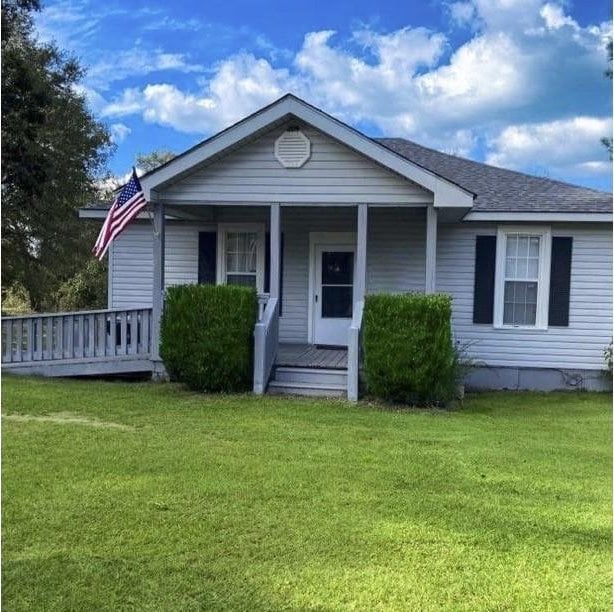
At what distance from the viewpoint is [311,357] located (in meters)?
10.6

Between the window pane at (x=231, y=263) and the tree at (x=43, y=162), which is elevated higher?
the tree at (x=43, y=162)

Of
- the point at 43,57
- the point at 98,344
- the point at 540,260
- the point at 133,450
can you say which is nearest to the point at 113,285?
the point at 98,344

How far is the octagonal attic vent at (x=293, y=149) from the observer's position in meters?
9.62

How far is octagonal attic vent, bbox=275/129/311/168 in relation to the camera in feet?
31.6

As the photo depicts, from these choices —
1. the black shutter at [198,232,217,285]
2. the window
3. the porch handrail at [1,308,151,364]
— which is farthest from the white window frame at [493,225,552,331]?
the porch handrail at [1,308,151,364]

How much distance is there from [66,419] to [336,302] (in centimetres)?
596

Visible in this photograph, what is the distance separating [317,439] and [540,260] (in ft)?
21.0

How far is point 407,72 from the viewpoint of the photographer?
1658 cm

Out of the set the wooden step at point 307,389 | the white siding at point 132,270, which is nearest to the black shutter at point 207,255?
the white siding at point 132,270

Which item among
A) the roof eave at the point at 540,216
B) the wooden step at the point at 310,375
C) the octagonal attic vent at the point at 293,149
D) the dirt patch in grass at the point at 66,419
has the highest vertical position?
the octagonal attic vent at the point at 293,149

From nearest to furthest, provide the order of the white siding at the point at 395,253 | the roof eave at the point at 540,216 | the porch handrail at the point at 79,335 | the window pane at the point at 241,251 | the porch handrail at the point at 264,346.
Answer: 1. the porch handrail at the point at 264,346
2. the porch handrail at the point at 79,335
3. the roof eave at the point at 540,216
4. the white siding at the point at 395,253
5. the window pane at the point at 241,251

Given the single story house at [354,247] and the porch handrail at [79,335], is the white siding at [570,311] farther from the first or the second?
the porch handrail at [79,335]

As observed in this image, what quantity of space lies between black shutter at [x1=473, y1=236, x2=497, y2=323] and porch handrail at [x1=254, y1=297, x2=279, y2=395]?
12.4 feet

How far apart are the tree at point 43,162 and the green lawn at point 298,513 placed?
10.9 m
